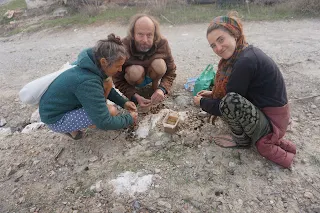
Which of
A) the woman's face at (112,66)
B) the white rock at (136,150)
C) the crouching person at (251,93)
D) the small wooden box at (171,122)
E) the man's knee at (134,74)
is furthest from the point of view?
the man's knee at (134,74)

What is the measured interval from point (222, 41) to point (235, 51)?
0.15m

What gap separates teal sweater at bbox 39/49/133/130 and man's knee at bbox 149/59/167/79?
31.2 inches

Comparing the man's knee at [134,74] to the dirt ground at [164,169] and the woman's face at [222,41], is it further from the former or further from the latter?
the woman's face at [222,41]

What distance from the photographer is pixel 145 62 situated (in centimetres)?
292

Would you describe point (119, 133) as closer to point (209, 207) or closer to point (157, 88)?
point (157, 88)

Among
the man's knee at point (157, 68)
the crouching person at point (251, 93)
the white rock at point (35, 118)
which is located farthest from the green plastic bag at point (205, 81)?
the white rock at point (35, 118)

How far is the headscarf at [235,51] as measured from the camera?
208 cm

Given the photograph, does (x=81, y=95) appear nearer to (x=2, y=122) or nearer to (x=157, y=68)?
(x=157, y=68)

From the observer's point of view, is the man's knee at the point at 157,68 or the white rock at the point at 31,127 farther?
the white rock at the point at 31,127

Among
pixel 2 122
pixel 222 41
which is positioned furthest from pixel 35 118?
pixel 222 41

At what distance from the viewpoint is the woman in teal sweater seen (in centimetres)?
212

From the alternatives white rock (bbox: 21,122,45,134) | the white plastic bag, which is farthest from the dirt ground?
the white plastic bag

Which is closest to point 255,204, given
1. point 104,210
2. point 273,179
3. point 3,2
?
point 273,179

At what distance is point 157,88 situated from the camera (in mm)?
3154
